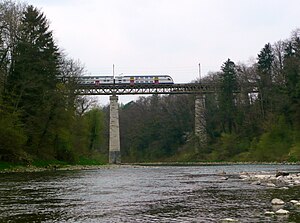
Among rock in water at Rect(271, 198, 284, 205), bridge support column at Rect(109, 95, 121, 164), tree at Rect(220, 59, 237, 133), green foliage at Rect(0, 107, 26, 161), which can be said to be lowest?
rock in water at Rect(271, 198, 284, 205)

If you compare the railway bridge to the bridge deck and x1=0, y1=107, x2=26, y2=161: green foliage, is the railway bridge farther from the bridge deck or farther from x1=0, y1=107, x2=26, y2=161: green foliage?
x1=0, y1=107, x2=26, y2=161: green foliage

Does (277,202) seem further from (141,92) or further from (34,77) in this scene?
(141,92)

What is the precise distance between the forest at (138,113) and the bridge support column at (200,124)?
0.87m

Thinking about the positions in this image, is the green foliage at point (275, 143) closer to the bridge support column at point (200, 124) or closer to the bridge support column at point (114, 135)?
the bridge support column at point (200, 124)

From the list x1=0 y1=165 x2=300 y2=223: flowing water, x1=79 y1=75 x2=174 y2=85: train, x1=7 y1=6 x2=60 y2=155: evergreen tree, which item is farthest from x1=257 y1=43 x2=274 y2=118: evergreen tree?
x1=0 y1=165 x2=300 y2=223: flowing water

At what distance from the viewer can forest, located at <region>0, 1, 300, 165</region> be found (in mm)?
48634

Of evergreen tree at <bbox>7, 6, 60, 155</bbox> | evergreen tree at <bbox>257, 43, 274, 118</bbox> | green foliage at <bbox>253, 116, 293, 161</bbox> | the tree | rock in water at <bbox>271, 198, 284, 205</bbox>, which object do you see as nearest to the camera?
rock in water at <bbox>271, 198, 284, 205</bbox>

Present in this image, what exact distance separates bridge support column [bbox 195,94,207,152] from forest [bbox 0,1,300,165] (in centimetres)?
87

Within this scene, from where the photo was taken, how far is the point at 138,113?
423 feet

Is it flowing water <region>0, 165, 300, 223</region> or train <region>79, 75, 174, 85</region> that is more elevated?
train <region>79, 75, 174, 85</region>

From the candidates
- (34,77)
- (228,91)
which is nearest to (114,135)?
(228,91)

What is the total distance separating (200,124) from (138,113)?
2697cm

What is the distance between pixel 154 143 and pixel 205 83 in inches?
1090

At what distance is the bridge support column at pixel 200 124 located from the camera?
10250 cm
